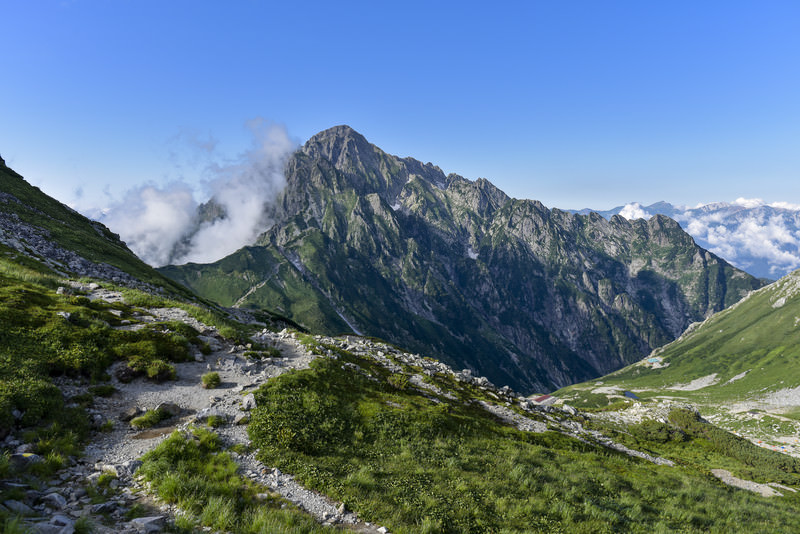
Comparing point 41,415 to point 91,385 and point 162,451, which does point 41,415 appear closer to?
point 91,385

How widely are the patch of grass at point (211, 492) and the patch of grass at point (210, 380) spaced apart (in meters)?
7.41

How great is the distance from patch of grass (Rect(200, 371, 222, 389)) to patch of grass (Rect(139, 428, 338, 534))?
7412 millimetres

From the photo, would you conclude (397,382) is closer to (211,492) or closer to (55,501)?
(211,492)

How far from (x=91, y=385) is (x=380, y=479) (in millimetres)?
17758

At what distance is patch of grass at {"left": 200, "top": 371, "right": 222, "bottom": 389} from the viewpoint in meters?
23.4

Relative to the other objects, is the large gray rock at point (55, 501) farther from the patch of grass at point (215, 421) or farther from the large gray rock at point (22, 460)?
the patch of grass at point (215, 421)

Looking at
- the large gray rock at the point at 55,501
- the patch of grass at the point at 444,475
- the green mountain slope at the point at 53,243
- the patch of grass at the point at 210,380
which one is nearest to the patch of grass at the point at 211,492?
the patch of grass at the point at 444,475

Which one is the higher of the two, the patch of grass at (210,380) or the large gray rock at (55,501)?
the patch of grass at (210,380)

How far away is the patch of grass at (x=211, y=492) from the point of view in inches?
440

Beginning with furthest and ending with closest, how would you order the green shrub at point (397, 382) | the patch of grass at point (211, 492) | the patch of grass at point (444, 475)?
the green shrub at point (397, 382) → the patch of grass at point (444, 475) → the patch of grass at point (211, 492)

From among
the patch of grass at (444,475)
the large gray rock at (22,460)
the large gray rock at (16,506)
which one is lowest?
the patch of grass at (444,475)

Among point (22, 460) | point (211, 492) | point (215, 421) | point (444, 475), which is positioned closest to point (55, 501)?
point (22, 460)

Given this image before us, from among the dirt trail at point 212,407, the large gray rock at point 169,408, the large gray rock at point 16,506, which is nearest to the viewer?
the large gray rock at point 16,506

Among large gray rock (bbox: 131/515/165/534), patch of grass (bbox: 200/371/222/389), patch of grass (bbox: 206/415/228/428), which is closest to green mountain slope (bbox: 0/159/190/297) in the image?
patch of grass (bbox: 200/371/222/389)
